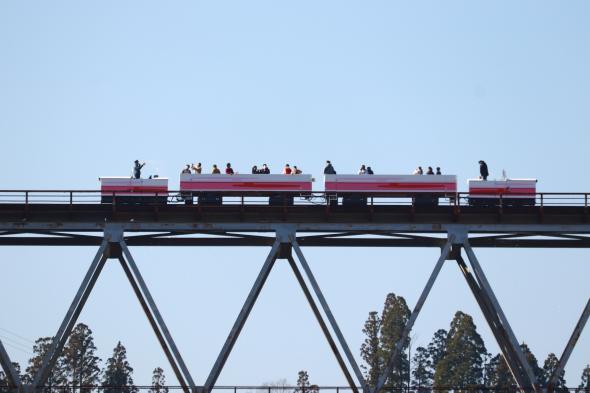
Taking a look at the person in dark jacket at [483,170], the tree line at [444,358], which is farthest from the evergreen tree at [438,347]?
the person in dark jacket at [483,170]

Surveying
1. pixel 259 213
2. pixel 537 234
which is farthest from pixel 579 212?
pixel 259 213

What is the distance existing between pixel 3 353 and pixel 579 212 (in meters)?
25.7

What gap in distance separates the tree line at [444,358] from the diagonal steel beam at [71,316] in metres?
69.8

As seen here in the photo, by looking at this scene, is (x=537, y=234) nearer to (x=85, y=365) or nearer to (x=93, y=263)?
(x=93, y=263)

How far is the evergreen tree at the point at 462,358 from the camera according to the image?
15550 cm

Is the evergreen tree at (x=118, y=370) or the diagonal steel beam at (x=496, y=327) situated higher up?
the evergreen tree at (x=118, y=370)

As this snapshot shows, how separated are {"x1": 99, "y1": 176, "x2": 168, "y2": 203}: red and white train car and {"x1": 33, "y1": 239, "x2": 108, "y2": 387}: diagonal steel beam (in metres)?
3.11

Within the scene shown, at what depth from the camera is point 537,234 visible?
277 feet

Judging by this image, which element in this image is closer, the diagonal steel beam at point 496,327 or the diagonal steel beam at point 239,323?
the diagonal steel beam at point 239,323

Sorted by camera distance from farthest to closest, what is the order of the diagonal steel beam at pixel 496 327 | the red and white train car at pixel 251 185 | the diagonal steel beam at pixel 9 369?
the red and white train car at pixel 251 185 → the diagonal steel beam at pixel 496 327 → the diagonal steel beam at pixel 9 369

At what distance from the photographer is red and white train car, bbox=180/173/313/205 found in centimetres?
8519

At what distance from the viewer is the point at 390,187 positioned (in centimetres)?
8519

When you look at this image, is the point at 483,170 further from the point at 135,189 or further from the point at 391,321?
the point at 391,321

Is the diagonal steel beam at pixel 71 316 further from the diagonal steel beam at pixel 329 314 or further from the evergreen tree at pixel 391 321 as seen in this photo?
the evergreen tree at pixel 391 321
